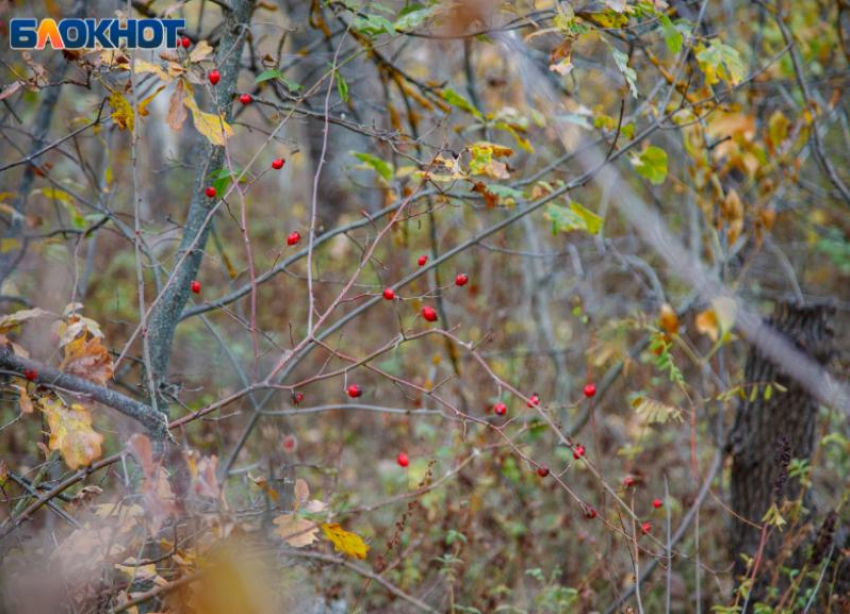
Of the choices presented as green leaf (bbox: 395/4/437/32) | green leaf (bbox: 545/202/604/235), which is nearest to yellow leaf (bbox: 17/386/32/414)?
green leaf (bbox: 395/4/437/32)

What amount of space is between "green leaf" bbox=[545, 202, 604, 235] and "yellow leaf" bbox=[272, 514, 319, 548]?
1535mm

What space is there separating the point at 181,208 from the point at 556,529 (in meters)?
5.87

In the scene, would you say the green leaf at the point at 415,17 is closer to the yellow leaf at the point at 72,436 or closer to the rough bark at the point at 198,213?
the rough bark at the point at 198,213

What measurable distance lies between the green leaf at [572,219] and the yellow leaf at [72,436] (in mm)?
1761

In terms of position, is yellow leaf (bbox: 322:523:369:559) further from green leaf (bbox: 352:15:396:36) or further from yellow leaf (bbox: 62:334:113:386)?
green leaf (bbox: 352:15:396:36)

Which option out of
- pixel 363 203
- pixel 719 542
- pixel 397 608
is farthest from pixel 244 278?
pixel 719 542

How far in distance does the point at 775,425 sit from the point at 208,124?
2.73 meters

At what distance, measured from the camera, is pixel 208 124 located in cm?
230

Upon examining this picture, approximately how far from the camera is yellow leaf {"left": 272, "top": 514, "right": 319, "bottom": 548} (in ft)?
6.23

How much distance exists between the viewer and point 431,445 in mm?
4828

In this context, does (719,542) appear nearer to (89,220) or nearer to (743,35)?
(89,220)

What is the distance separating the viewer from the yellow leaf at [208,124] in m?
2.28

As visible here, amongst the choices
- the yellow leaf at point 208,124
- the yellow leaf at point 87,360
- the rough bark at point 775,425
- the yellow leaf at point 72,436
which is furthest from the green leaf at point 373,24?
the rough bark at point 775,425
